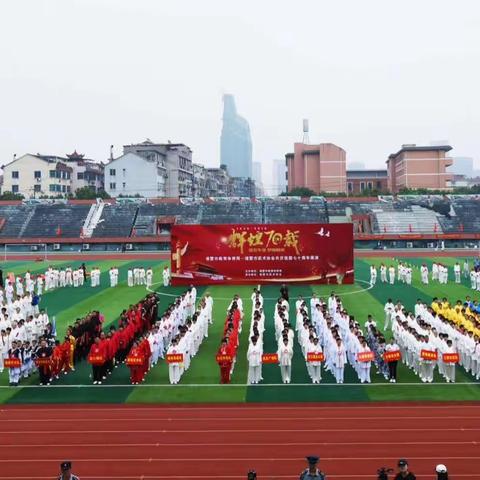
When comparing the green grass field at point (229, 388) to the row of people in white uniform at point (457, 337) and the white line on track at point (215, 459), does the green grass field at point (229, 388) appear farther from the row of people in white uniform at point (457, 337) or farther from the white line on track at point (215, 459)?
the white line on track at point (215, 459)

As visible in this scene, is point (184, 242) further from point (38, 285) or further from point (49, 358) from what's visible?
point (49, 358)

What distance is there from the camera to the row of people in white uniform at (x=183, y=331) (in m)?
14.1

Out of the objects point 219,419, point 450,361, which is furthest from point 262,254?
point 219,419

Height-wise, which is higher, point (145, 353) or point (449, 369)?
point (145, 353)

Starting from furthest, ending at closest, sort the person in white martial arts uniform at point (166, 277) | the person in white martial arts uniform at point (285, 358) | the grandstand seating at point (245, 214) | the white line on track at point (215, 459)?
1. the grandstand seating at point (245, 214)
2. the person in white martial arts uniform at point (166, 277)
3. the person in white martial arts uniform at point (285, 358)
4. the white line on track at point (215, 459)

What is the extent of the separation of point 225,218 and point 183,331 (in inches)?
1701

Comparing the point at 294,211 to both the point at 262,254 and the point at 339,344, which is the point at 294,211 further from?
the point at 339,344

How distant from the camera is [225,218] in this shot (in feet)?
191

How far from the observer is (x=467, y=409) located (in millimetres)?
11734

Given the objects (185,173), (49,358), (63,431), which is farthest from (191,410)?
(185,173)

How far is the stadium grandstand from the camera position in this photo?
53.2 meters

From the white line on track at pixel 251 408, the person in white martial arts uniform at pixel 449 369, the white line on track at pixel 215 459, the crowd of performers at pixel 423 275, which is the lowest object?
the white line on track at pixel 215 459

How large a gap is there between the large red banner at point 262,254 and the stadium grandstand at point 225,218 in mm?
24144

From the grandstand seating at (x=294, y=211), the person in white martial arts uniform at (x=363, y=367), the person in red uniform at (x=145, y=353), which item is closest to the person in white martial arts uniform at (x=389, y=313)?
the person in white martial arts uniform at (x=363, y=367)
